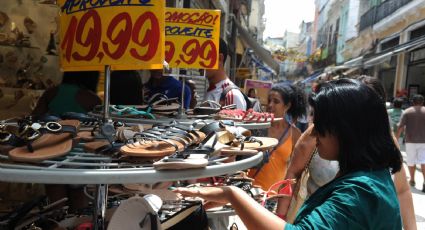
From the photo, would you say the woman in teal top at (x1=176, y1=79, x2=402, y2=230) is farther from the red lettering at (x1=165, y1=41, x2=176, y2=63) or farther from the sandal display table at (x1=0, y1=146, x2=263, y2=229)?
the red lettering at (x1=165, y1=41, x2=176, y2=63)

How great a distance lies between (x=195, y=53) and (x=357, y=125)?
7.17 feet

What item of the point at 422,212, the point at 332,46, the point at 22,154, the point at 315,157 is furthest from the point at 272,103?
the point at 332,46

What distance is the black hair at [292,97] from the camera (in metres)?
3.79

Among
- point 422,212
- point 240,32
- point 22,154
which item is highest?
point 240,32

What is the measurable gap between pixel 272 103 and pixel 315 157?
4.67 feet

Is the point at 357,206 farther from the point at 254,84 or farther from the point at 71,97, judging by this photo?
the point at 254,84

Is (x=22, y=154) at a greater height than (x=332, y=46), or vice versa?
(x=332, y=46)

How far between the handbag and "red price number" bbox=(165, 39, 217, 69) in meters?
1.32

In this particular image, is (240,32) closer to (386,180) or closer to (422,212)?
(422,212)

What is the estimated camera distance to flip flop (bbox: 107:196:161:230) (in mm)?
1336

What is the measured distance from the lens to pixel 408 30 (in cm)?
1791

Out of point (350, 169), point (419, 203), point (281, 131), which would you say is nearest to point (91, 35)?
point (350, 169)

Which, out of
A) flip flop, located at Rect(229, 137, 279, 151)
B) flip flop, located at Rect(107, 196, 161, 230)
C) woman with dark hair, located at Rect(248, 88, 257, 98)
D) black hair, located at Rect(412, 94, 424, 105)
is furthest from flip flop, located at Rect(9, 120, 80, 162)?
woman with dark hair, located at Rect(248, 88, 257, 98)

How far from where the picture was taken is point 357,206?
1235 millimetres
